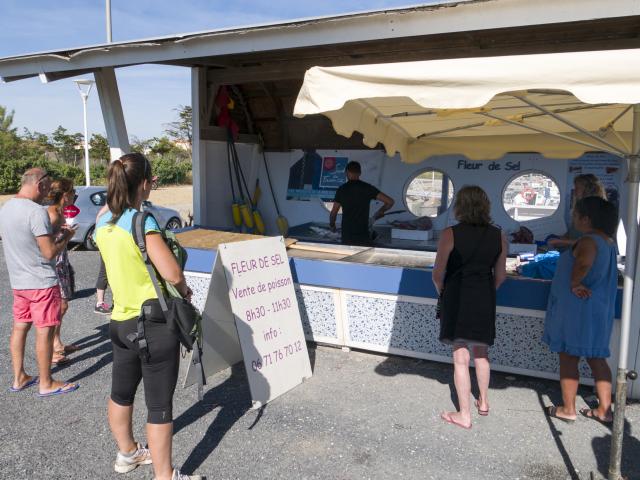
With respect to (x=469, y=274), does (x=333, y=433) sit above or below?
below

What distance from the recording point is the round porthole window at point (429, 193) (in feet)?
24.3

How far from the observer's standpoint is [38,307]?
409 cm

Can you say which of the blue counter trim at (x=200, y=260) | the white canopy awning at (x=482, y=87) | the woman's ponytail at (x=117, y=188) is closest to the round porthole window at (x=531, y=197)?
the white canopy awning at (x=482, y=87)

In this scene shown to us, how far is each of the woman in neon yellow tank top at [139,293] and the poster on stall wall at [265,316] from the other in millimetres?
1166

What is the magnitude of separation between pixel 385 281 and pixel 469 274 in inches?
47.3

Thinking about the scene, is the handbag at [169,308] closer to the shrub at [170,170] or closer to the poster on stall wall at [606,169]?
the poster on stall wall at [606,169]

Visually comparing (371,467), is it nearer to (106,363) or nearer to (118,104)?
(106,363)

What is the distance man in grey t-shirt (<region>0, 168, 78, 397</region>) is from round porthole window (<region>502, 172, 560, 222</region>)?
5296 millimetres

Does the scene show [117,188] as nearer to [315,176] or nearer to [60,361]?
[60,361]

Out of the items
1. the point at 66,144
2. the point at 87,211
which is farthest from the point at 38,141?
the point at 87,211

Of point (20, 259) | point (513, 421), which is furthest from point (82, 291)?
point (513, 421)

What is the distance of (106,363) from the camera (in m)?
4.98

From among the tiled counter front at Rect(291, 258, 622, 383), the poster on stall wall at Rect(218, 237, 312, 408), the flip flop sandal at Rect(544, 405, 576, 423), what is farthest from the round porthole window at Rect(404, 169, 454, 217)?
the flip flop sandal at Rect(544, 405, 576, 423)

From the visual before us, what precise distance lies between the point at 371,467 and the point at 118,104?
5.05 m
